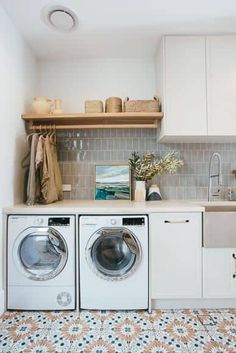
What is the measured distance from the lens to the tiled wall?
9.32ft

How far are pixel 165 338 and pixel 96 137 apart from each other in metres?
2.06

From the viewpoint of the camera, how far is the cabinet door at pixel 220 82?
2.37 m

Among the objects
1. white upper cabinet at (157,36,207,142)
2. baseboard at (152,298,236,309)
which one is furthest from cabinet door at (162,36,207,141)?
baseboard at (152,298,236,309)

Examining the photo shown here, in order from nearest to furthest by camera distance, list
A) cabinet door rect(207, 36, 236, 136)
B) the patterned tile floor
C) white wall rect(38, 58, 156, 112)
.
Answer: the patterned tile floor → cabinet door rect(207, 36, 236, 136) → white wall rect(38, 58, 156, 112)

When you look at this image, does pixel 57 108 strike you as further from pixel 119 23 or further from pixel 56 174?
pixel 119 23

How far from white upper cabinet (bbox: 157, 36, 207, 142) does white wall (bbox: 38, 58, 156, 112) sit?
49 centimetres

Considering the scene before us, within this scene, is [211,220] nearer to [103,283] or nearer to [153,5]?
[103,283]

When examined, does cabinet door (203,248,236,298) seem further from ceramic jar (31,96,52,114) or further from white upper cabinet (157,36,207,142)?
ceramic jar (31,96,52,114)

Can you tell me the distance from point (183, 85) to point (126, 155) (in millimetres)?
966

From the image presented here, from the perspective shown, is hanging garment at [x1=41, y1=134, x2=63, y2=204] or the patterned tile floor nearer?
the patterned tile floor

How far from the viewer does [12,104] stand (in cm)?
223

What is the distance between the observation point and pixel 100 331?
1.82 m

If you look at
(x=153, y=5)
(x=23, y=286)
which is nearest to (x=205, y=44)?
(x=153, y=5)

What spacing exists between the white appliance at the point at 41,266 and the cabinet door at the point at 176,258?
0.72 metres
